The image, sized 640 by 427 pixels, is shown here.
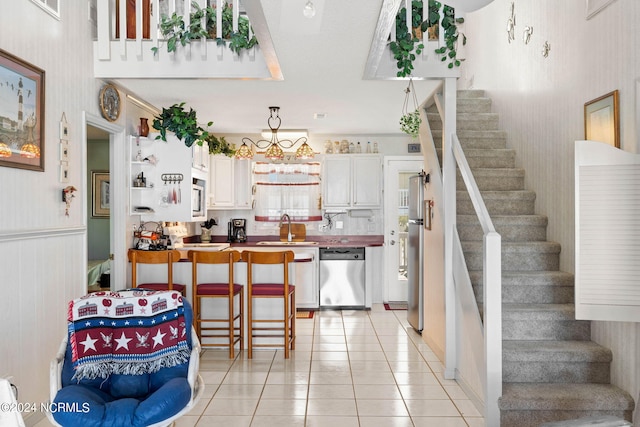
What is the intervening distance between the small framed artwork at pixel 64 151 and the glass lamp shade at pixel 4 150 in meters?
0.73

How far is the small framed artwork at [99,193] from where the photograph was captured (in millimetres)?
7359

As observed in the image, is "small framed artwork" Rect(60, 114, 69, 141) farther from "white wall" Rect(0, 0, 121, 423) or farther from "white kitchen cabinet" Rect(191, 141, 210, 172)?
"white kitchen cabinet" Rect(191, 141, 210, 172)

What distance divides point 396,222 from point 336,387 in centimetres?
406

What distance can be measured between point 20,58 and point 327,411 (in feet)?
10.5

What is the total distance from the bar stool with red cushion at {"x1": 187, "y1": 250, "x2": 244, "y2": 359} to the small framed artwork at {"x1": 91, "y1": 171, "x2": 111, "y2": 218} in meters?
2.67

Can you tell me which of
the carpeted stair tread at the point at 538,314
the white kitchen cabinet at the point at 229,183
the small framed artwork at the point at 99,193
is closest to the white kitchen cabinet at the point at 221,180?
the white kitchen cabinet at the point at 229,183

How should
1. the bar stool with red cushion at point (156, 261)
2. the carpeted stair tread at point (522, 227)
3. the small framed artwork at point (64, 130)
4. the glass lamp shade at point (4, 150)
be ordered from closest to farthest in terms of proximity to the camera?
the glass lamp shade at point (4, 150), the small framed artwork at point (64, 130), the carpeted stair tread at point (522, 227), the bar stool with red cushion at point (156, 261)

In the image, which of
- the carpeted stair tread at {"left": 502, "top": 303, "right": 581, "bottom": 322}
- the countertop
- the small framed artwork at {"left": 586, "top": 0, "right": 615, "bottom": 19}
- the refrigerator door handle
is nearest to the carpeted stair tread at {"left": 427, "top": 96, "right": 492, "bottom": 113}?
the refrigerator door handle

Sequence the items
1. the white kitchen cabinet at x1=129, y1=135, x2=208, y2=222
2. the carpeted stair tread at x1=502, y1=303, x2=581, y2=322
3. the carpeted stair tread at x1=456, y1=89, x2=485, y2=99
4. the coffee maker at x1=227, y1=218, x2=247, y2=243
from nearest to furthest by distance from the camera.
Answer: the carpeted stair tread at x1=502, y1=303, x2=581, y2=322
the white kitchen cabinet at x1=129, y1=135, x2=208, y2=222
the carpeted stair tread at x1=456, y1=89, x2=485, y2=99
the coffee maker at x1=227, y1=218, x2=247, y2=243

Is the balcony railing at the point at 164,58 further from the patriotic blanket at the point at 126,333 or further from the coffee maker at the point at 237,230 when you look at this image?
the coffee maker at the point at 237,230

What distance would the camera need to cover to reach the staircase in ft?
10.7

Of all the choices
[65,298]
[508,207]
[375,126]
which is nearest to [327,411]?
[65,298]

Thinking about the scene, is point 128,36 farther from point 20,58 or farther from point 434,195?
point 434,195

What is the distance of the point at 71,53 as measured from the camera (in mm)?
4199
